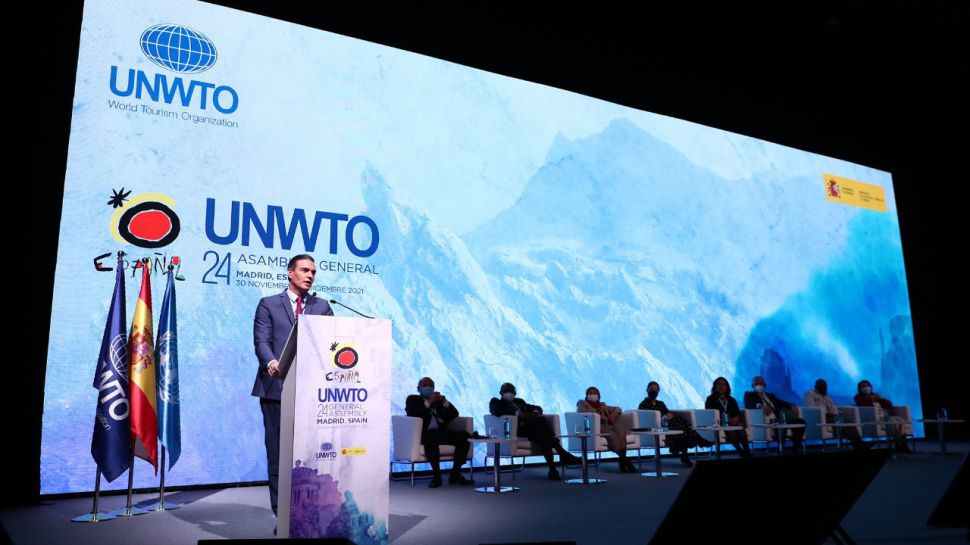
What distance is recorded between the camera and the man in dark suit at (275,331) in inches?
149

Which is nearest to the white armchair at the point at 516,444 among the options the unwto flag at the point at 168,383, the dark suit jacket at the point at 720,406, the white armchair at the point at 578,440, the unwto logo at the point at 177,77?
the white armchair at the point at 578,440

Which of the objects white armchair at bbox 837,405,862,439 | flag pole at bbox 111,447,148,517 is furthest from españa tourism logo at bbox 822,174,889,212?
flag pole at bbox 111,447,148,517

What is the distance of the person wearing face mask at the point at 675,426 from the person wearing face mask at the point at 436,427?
237 centimetres

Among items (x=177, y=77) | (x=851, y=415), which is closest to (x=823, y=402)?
(x=851, y=415)

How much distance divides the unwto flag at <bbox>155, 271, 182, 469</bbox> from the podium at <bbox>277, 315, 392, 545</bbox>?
2.11m

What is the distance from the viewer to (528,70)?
8531mm

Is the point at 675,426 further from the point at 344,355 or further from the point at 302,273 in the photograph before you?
the point at 344,355

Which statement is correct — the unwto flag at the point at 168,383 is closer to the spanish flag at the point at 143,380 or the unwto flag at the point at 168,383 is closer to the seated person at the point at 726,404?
the spanish flag at the point at 143,380

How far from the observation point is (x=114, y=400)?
4590 mm

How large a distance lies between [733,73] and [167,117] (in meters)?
7.23

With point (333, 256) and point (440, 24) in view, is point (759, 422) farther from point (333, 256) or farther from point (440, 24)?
point (440, 24)

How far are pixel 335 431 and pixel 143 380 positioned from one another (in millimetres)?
2252

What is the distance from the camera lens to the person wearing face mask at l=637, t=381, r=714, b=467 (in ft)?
25.1

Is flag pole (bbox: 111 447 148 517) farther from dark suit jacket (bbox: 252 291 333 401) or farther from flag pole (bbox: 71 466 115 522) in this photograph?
dark suit jacket (bbox: 252 291 333 401)
